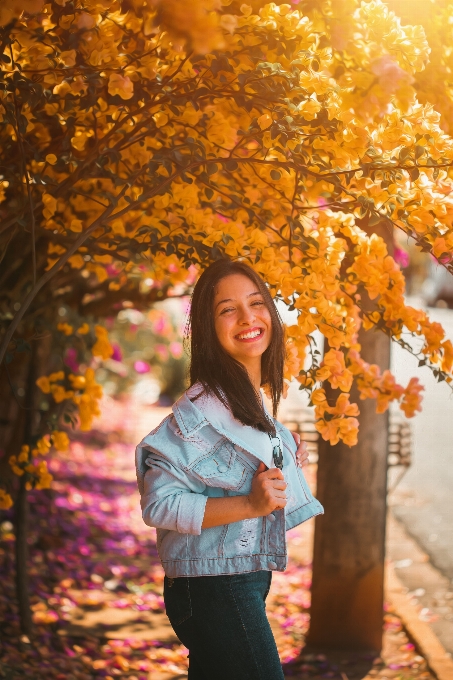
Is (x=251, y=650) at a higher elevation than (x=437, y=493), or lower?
lower

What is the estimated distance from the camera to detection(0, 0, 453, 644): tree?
2066 mm

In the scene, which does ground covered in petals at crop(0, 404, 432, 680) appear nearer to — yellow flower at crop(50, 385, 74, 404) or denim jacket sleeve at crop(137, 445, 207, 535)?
yellow flower at crop(50, 385, 74, 404)

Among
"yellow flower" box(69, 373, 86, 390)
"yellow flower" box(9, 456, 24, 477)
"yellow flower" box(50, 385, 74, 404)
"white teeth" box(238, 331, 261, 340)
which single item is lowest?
"yellow flower" box(9, 456, 24, 477)

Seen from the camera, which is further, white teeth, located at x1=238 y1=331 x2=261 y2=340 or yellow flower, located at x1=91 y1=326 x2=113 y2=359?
yellow flower, located at x1=91 y1=326 x2=113 y2=359

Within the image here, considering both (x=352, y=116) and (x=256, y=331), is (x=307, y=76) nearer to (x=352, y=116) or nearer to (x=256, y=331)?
(x=352, y=116)

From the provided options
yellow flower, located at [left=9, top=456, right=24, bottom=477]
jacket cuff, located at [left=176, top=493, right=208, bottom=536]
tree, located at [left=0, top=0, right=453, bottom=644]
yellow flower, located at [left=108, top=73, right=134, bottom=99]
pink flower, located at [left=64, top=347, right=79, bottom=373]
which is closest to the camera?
jacket cuff, located at [left=176, top=493, right=208, bottom=536]

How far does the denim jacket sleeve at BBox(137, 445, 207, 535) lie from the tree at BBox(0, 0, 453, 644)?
2.17 feet

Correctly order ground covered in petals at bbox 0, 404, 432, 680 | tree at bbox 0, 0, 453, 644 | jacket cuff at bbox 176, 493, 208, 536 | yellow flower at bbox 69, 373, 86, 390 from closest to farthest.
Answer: jacket cuff at bbox 176, 493, 208, 536 → tree at bbox 0, 0, 453, 644 → yellow flower at bbox 69, 373, 86, 390 → ground covered in petals at bbox 0, 404, 432, 680

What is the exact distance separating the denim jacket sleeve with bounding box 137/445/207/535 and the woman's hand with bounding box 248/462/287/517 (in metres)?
0.12

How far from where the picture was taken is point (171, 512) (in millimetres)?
1850

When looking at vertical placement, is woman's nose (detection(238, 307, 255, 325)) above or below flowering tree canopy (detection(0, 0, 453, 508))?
below

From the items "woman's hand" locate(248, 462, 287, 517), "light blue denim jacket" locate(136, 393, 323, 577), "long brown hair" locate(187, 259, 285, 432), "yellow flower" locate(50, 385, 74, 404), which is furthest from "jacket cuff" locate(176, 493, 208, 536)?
"yellow flower" locate(50, 385, 74, 404)

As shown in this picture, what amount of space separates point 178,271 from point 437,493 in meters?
4.86

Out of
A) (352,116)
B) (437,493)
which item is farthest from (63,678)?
(437,493)
